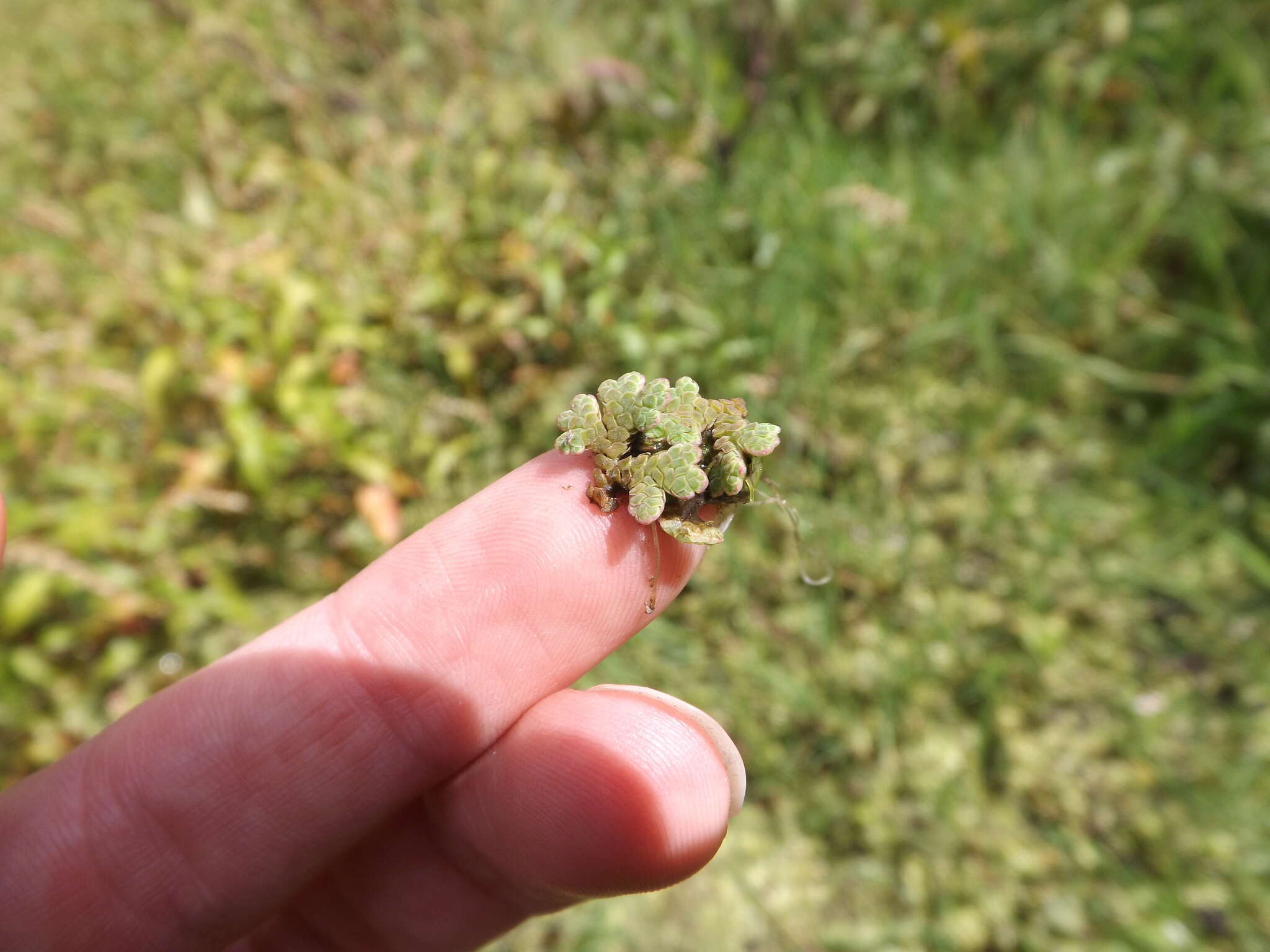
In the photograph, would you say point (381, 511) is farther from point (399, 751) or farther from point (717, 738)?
point (717, 738)

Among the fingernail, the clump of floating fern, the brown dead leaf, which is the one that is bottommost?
the brown dead leaf

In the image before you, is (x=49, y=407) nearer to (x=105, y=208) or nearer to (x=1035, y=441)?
(x=105, y=208)

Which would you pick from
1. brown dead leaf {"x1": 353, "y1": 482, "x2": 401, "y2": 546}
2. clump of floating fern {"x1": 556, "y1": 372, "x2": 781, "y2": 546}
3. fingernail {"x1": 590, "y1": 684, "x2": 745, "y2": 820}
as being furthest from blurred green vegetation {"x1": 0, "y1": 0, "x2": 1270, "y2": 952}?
clump of floating fern {"x1": 556, "y1": 372, "x2": 781, "y2": 546}

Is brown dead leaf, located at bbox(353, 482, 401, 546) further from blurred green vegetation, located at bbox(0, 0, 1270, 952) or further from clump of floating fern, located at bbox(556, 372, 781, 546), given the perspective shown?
clump of floating fern, located at bbox(556, 372, 781, 546)

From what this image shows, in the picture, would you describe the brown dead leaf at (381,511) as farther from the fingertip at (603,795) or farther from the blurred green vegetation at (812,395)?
the fingertip at (603,795)

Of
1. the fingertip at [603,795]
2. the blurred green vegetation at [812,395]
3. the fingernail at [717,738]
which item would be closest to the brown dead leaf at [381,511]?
the blurred green vegetation at [812,395]

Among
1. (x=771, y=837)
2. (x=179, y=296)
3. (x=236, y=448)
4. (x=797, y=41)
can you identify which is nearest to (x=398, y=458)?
(x=236, y=448)
